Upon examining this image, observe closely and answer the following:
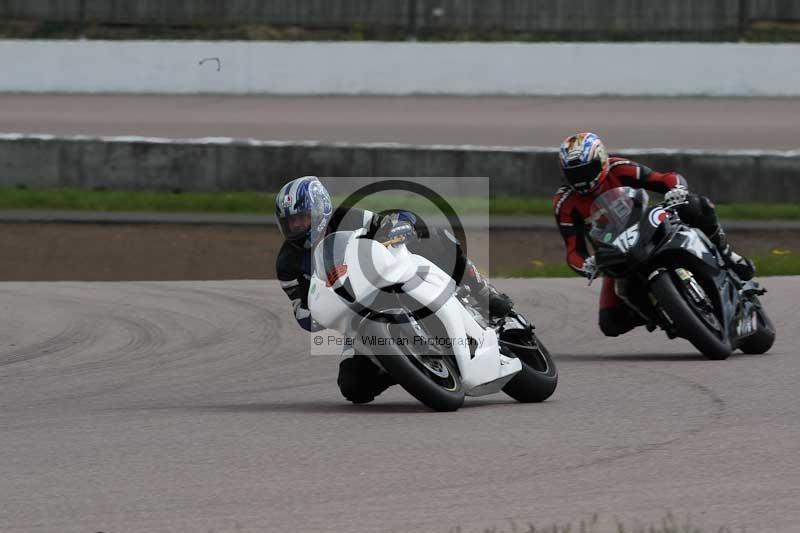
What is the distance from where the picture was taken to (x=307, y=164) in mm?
19250

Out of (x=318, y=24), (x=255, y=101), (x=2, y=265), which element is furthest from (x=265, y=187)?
(x=318, y=24)

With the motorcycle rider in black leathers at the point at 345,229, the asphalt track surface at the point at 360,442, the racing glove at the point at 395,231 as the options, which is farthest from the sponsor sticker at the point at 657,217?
the racing glove at the point at 395,231

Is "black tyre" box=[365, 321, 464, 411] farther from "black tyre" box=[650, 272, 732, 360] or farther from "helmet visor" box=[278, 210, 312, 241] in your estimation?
"black tyre" box=[650, 272, 732, 360]

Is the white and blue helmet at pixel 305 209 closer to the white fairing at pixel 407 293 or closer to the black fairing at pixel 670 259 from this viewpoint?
the white fairing at pixel 407 293

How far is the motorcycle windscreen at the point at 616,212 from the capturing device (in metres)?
8.99

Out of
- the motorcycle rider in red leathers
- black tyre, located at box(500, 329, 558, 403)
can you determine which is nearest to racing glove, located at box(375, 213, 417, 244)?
black tyre, located at box(500, 329, 558, 403)

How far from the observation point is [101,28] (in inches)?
1105

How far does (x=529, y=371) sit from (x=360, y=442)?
1.35m

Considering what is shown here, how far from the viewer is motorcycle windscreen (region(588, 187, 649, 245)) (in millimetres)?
8992

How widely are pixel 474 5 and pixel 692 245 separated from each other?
20.0 metres

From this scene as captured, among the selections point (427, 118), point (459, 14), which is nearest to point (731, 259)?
point (427, 118)

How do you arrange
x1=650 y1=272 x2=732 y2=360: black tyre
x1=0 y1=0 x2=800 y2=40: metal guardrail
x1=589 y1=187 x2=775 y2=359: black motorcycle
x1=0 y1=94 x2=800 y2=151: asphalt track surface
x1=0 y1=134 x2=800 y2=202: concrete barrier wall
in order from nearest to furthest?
1. x1=650 y1=272 x2=732 y2=360: black tyre
2. x1=589 y1=187 x2=775 y2=359: black motorcycle
3. x1=0 y1=134 x2=800 y2=202: concrete barrier wall
4. x1=0 y1=94 x2=800 y2=151: asphalt track surface
5. x1=0 y1=0 x2=800 y2=40: metal guardrail

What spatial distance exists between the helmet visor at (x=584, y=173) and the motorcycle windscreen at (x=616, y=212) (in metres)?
0.13

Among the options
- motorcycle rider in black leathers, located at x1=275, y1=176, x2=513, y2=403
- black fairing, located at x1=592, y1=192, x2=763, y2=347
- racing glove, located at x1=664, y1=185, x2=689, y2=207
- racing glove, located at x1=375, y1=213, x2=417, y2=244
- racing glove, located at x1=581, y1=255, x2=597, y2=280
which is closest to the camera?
racing glove, located at x1=375, y1=213, x2=417, y2=244
